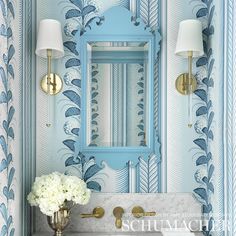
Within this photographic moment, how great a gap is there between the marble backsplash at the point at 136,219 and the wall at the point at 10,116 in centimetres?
38

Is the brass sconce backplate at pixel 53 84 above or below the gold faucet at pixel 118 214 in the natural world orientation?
above

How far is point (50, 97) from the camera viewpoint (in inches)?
90.9

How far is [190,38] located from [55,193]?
3.49 feet

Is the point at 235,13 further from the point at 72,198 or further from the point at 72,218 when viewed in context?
the point at 72,218

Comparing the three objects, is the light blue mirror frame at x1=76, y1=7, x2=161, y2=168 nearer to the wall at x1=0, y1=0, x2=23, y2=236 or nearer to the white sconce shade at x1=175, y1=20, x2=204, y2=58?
the white sconce shade at x1=175, y1=20, x2=204, y2=58

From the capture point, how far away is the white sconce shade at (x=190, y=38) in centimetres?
216

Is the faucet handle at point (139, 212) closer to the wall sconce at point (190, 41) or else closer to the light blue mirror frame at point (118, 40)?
the light blue mirror frame at point (118, 40)

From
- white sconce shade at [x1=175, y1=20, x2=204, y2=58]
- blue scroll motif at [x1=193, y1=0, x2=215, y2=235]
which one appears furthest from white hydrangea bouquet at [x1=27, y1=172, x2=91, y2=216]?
white sconce shade at [x1=175, y1=20, x2=204, y2=58]

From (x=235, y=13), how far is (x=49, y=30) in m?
0.95

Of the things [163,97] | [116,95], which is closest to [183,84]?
[163,97]

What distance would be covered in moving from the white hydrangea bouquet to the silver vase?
4cm

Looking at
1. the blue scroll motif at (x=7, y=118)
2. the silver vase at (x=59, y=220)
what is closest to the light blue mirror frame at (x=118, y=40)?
the silver vase at (x=59, y=220)


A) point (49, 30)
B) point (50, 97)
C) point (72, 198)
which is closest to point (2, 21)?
point (49, 30)

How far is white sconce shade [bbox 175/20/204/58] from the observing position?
7.08 feet
